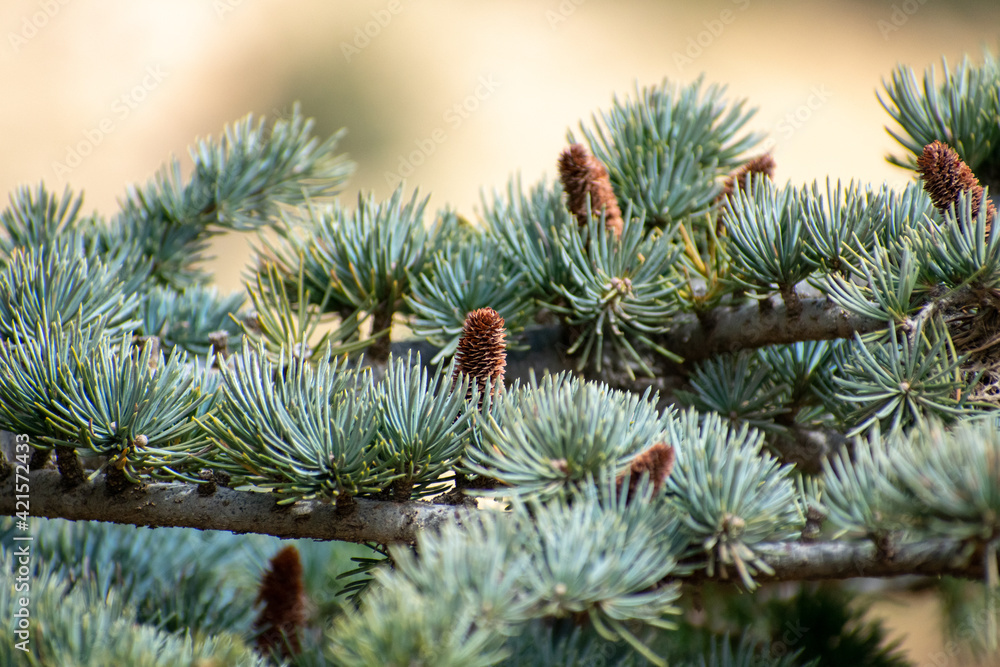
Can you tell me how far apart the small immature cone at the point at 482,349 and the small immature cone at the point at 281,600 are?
0.44 feet

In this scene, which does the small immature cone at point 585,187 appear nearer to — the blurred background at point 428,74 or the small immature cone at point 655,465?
the small immature cone at point 655,465

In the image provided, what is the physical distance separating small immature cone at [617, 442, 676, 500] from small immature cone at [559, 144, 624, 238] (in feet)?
0.58

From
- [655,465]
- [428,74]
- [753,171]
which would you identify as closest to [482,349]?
[655,465]

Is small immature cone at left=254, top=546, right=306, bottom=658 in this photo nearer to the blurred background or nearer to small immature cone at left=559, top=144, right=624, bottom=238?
small immature cone at left=559, top=144, right=624, bottom=238

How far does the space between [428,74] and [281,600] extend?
5.37ft

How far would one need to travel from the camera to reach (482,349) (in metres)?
0.32

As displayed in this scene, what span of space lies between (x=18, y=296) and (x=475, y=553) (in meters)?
0.26

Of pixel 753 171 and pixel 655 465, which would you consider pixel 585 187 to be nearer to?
pixel 753 171

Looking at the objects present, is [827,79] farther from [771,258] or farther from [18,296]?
[18,296]

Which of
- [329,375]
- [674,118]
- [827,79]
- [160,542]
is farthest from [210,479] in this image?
[827,79]

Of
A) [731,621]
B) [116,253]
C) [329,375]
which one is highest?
[116,253]

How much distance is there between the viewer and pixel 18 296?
0.36 meters

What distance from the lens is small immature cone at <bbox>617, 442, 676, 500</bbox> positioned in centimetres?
25

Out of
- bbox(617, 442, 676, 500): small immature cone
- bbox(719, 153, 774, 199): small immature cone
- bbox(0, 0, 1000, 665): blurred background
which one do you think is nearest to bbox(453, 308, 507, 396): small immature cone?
bbox(617, 442, 676, 500): small immature cone
